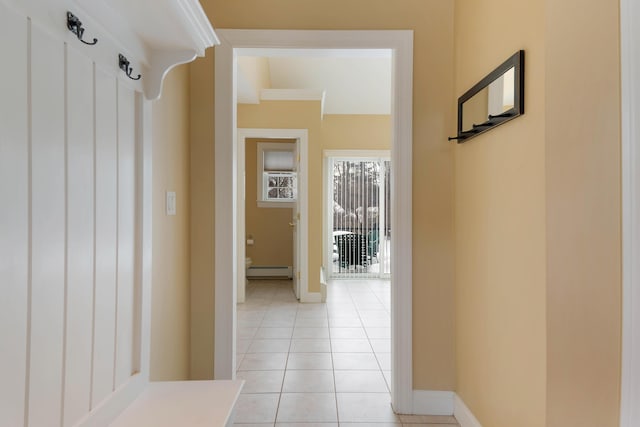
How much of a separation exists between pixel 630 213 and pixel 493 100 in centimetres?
89

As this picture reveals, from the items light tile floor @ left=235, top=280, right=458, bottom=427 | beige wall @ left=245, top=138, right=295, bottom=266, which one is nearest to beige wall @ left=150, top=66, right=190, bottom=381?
light tile floor @ left=235, top=280, right=458, bottom=427

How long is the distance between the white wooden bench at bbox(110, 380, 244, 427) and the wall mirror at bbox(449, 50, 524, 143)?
1.42 metres

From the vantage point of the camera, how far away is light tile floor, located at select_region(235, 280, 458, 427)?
214cm

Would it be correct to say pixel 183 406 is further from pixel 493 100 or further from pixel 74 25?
pixel 493 100

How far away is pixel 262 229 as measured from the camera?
619 cm

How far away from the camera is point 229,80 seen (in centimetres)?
218

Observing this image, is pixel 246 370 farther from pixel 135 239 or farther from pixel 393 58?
pixel 393 58

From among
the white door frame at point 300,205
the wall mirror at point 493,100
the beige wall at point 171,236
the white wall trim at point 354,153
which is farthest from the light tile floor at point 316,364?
the white wall trim at point 354,153

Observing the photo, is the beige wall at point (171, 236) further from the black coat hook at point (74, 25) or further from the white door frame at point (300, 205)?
the white door frame at point (300, 205)

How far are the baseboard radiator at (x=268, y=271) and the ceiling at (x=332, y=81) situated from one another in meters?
2.49

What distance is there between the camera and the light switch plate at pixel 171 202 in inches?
72.5

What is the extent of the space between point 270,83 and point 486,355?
4.67 m

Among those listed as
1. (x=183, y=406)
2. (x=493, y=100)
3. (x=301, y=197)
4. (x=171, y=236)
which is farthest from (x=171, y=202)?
(x=301, y=197)

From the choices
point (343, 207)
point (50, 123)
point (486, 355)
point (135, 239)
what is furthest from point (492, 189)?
point (343, 207)
